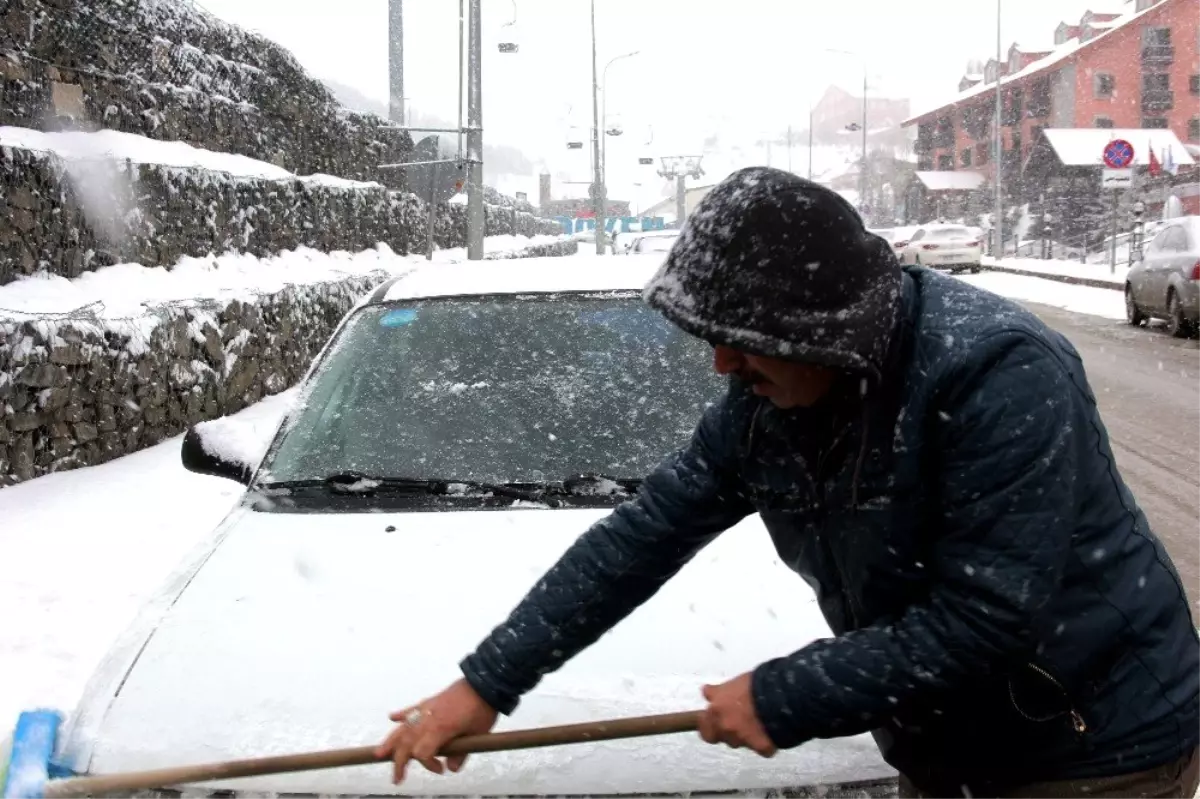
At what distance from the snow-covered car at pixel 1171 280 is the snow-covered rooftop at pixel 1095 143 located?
105ft

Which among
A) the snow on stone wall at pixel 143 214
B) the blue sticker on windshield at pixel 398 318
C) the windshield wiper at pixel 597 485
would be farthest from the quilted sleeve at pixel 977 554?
the snow on stone wall at pixel 143 214

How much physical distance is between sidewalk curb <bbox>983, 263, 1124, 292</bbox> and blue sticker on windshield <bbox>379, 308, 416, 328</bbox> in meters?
23.0

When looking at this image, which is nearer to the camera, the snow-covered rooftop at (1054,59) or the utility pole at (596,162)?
the utility pole at (596,162)

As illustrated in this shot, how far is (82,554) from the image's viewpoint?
19.2 ft

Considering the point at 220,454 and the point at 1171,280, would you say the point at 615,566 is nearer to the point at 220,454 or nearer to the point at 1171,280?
the point at 220,454

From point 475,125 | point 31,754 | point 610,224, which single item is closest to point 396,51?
point 475,125

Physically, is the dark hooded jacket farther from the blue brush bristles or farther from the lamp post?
the lamp post

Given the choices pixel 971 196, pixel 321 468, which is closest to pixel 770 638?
pixel 321 468

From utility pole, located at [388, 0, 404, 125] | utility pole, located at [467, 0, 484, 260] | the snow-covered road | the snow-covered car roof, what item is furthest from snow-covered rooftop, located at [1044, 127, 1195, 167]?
the snow-covered car roof

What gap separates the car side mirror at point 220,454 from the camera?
318 centimetres

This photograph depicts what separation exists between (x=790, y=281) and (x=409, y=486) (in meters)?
1.71

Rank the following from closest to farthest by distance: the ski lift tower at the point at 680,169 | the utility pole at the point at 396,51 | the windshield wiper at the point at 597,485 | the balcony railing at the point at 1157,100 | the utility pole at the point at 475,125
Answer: the windshield wiper at the point at 597,485 → the utility pole at the point at 475,125 → the utility pole at the point at 396,51 → the balcony railing at the point at 1157,100 → the ski lift tower at the point at 680,169

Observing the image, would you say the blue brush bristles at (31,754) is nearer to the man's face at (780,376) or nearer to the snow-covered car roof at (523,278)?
the man's face at (780,376)

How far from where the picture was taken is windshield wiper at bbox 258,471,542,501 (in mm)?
2900
